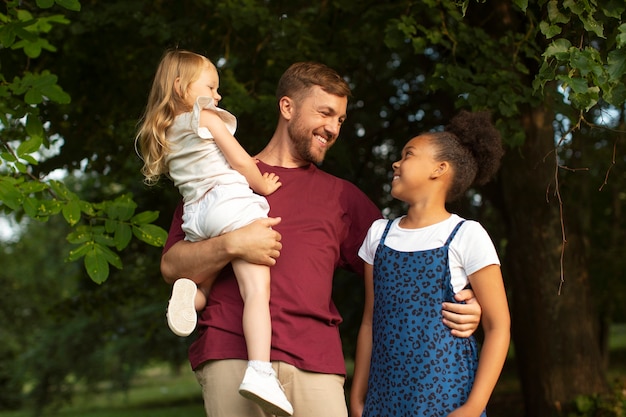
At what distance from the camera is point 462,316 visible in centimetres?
288

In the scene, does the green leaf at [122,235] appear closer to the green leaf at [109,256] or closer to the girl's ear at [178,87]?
the green leaf at [109,256]

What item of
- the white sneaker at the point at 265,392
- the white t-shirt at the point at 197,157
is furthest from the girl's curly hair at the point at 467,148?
the white sneaker at the point at 265,392

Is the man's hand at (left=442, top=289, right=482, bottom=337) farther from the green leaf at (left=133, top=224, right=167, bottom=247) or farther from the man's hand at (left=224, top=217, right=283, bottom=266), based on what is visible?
the green leaf at (left=133, top=224, right=167, bottom=247)

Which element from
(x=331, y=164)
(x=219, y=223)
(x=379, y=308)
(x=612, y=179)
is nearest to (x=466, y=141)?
(x=379, y=308)

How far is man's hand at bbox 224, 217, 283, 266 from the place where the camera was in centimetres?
299

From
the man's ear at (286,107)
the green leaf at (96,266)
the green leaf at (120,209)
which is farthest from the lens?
the green leaf at (120,209)

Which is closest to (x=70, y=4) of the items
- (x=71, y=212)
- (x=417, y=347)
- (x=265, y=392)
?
(x=71, y=212)

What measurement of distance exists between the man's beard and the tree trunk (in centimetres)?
349

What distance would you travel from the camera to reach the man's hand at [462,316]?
2.88m

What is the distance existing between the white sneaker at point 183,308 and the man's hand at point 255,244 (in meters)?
Result: 0.21

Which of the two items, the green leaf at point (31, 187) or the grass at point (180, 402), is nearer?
the green leaf at point (31, 187)

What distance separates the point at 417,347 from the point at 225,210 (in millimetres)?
846

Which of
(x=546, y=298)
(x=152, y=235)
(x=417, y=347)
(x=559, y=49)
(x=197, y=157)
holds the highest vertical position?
(x=559, y=49)

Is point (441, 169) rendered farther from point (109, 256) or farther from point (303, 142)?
point (109, 256)
